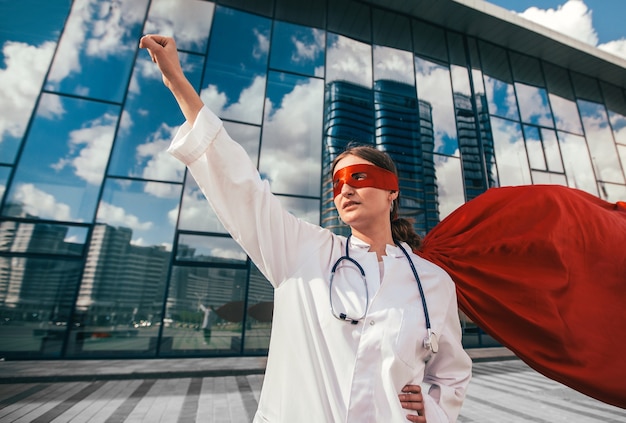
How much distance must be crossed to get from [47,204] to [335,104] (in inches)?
305

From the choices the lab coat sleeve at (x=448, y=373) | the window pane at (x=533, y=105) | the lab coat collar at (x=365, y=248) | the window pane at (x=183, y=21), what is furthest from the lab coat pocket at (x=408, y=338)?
the window pane at (x=533, y=105)

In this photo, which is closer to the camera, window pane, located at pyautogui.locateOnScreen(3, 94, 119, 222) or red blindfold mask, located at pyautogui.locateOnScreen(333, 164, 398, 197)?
red blindfold mask, located at pyautogui.locateOnScreen(333, 164, 398, 197)

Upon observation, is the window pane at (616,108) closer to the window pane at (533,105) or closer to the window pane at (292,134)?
the window pane at (533,105)

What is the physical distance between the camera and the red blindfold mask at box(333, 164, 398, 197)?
1.21m

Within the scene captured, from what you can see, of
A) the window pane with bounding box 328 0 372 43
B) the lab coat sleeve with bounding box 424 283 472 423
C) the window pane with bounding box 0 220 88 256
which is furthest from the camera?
the window pane with bounding box 328 0 372 43

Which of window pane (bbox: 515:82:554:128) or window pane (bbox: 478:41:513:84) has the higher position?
window pane (bbox: 478:41:513:84)

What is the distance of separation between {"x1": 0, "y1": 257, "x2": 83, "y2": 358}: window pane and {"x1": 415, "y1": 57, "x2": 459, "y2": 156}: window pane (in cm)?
1065

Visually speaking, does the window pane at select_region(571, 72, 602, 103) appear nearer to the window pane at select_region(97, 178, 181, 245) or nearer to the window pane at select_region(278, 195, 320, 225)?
the window pane at select_region(278, 195, 320, 225)

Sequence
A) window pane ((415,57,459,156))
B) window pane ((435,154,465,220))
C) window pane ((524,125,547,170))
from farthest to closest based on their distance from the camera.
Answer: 1. window pane ((524,125,547,170))
2. window pane ((415,57,459,156))
3. window pane ((435,154,465,220))

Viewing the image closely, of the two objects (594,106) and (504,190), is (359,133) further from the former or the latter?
(594,106)

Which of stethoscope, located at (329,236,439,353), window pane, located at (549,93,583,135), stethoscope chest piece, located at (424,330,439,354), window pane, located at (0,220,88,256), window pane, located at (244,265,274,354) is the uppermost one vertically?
window pane, located at (549,93,583,135)

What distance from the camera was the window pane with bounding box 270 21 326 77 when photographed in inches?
343

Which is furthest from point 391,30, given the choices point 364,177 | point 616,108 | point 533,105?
point 364,177

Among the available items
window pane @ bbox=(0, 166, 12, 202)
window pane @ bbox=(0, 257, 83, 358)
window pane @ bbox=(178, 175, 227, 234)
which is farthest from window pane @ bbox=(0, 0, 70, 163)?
window pane @ bbox=(178, 175, 227, 234)
